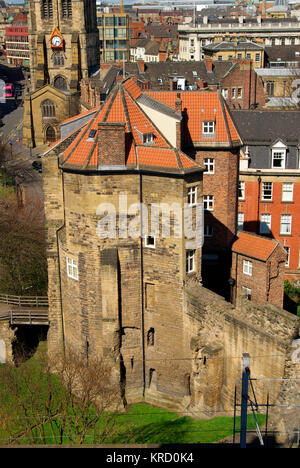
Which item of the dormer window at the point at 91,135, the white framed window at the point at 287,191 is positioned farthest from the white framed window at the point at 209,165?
the white framed window at the point at 287,191

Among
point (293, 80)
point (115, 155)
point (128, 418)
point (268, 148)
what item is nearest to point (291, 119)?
point (268, 148)

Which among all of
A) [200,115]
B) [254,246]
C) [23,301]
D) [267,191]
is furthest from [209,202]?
[23,301]

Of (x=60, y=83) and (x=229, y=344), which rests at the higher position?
(x=60, y=83)

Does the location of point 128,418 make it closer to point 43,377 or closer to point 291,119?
point 43,377

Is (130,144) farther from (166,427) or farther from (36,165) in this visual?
(36,165)

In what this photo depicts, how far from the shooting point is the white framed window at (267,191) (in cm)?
5328

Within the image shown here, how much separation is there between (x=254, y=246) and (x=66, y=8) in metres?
64.6

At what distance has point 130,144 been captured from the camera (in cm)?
3641

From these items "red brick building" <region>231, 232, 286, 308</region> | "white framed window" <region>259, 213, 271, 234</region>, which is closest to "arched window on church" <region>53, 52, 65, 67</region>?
"white framed window" <region>259, 213, 271, 234</region>

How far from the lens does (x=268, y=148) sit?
5338cm

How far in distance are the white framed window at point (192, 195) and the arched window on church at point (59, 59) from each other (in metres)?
70.1

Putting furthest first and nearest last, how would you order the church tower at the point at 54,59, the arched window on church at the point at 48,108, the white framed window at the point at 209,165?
the arched window on church at the point at 48,108, the church tower at the point at 54,59, the white framed window at the point at 209,165

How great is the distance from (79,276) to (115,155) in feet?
24.7

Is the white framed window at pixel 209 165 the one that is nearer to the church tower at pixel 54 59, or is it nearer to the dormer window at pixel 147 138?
the dormer window at pixel 147 138
